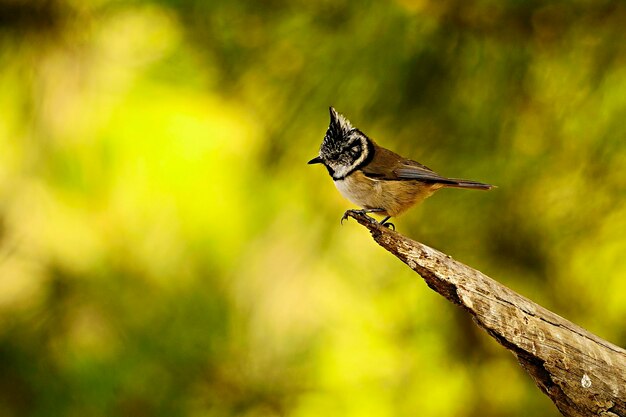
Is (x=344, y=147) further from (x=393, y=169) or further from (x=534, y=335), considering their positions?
(x=534, y=335)

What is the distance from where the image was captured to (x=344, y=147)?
0.99 m

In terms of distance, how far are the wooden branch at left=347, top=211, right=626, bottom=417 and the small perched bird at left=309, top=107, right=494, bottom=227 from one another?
0.19 m

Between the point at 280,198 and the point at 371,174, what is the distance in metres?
0.25

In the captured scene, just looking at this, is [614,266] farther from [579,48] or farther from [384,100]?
[384,100]

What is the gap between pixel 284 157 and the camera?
118 cm

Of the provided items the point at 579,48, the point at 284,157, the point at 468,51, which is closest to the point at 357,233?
the point at 284,157

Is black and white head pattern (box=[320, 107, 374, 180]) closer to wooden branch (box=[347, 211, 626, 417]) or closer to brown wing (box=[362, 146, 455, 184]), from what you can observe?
brown wing (box=[362, 146, 455, 184])

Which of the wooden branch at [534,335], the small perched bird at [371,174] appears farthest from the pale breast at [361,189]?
the wooden branch at [534,335]

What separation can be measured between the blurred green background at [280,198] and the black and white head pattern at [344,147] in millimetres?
185

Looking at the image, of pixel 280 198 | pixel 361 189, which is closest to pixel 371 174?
pixel 361 189

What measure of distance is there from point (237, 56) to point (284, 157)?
182 millimetres

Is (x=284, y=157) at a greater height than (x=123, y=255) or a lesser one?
greater

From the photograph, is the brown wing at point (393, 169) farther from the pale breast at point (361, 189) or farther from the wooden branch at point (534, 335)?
the wooden branch at point (534, 335)

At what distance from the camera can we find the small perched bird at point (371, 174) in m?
0.96
